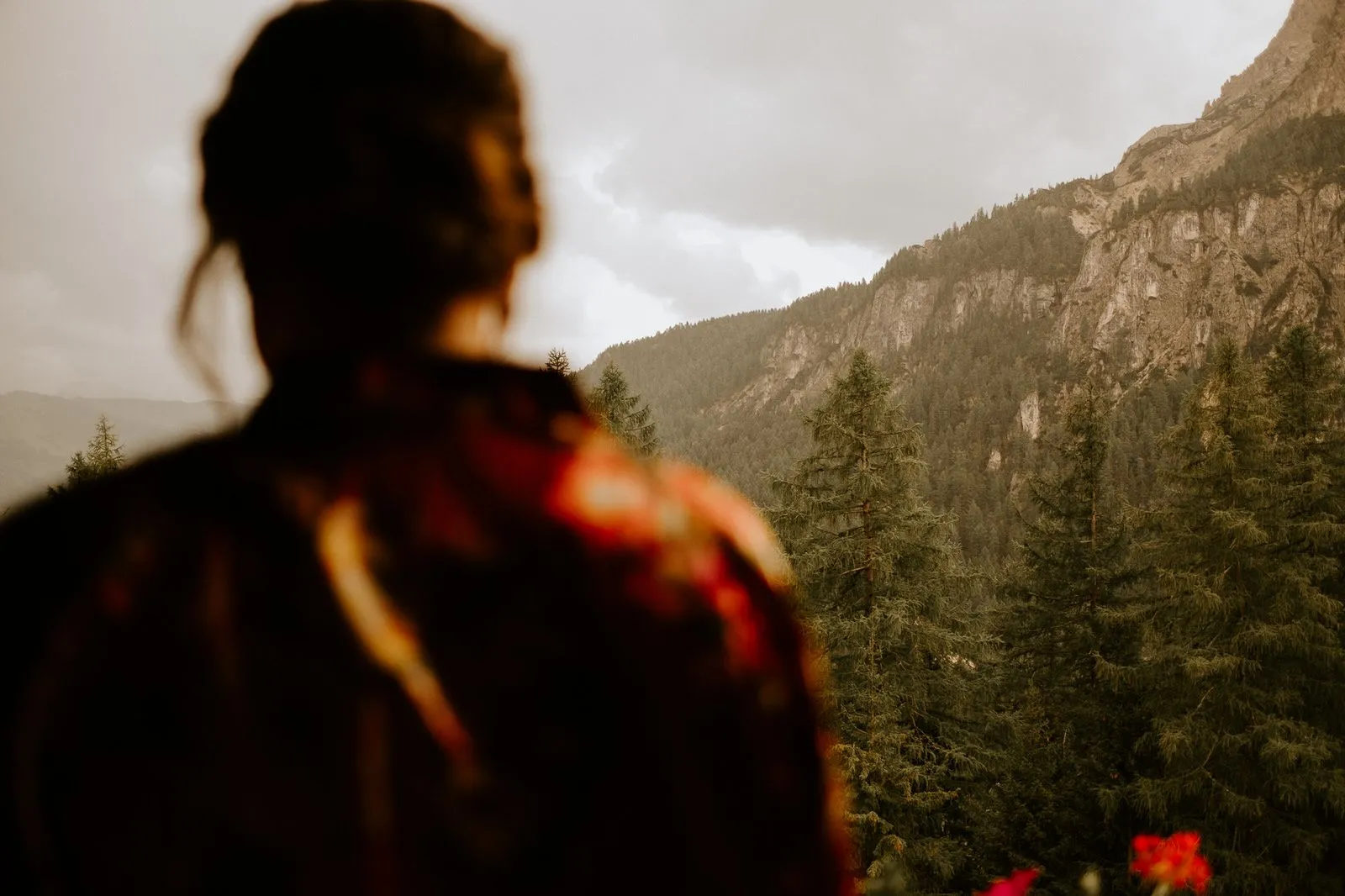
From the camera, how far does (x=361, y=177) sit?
2.76 feet

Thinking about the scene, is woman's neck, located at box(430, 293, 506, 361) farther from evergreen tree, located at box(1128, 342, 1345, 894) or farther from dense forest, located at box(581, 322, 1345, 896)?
evergreen tree, located at box(1128, 342, 1345, 894)

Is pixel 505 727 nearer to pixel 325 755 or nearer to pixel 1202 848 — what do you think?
pixel 325 755

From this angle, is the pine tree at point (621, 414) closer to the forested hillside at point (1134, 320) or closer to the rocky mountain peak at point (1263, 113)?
the forested hillside at point (1134, 320)

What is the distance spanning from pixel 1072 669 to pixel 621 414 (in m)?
11.2

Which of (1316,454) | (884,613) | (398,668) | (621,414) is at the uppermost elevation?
(621,414)

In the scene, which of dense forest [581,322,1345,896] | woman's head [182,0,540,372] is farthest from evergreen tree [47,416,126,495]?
woman's head [182,0,540,372]

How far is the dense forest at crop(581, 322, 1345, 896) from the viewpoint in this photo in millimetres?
12039

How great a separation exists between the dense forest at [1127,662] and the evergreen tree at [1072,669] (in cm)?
7

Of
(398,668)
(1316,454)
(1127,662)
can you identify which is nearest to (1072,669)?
(1127,662)

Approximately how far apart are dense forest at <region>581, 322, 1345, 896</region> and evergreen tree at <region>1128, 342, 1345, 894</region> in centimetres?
4

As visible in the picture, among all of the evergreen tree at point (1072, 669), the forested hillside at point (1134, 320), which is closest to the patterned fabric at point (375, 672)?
the evergreen tree at point (1072, 669)

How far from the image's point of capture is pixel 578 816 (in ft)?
2.38

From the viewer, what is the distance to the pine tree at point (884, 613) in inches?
469

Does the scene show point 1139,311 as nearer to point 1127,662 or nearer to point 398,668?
point 1127,662
